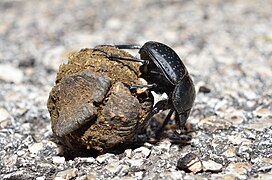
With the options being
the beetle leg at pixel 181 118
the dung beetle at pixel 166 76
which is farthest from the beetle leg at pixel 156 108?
the beetle leg at pixel 181 118

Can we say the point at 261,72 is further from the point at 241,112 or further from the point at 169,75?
the point at 169,75

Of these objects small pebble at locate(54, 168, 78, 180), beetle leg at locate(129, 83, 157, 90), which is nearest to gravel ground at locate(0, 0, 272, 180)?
small pebble at locate(54, 168, 78, 180)

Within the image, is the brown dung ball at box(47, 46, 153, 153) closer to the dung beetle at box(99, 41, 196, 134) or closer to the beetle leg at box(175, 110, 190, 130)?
the dung beetle at box(99, 41, 196, 134)

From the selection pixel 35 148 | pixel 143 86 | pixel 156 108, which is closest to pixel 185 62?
pixel 156 108

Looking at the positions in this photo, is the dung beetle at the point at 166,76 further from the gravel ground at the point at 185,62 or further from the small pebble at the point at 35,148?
the small pebble at the point at 35,148

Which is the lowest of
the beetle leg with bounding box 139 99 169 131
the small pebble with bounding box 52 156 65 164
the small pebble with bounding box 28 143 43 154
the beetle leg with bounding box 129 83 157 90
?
the small pebble with bounding box 52 156 65 164
